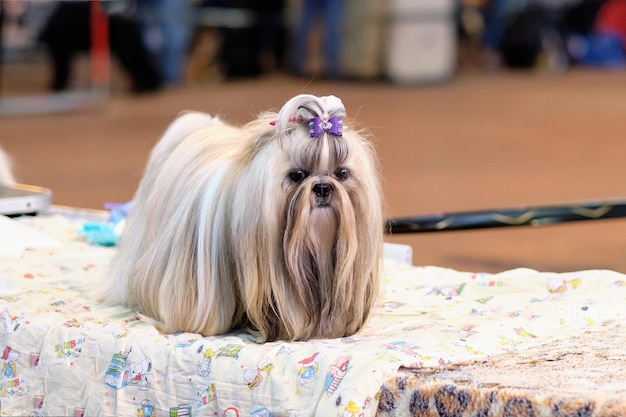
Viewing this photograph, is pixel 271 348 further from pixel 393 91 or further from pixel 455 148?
pixel 393 91

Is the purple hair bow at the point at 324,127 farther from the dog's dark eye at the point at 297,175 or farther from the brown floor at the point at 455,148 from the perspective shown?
the brown floor at the point at 455,148

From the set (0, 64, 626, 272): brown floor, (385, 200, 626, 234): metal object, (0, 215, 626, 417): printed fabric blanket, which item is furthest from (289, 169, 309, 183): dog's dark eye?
(0, 64, 626, 272): brown floor

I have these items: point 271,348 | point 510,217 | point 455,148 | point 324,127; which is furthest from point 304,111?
point 455,148

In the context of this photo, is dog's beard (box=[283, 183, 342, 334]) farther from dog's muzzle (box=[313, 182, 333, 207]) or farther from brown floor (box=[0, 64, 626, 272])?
brown floor (box=[0, 64, 626, 272])

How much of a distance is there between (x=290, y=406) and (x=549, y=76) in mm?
10769

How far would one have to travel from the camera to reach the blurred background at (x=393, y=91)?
627cm

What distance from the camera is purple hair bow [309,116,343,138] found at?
2736 millimetres

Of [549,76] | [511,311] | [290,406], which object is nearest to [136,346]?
[290,406]

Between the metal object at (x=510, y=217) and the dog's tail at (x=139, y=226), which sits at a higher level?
the dog's tail at (x=139, y=226)

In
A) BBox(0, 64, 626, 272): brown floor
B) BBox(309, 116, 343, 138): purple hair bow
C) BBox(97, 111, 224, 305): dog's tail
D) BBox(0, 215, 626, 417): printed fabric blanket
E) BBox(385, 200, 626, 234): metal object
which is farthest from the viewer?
BBox(0, 64, 626, 272): brown floor

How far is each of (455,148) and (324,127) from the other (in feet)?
17.6

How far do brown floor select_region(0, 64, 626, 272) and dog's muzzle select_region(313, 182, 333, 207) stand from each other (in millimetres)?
2060

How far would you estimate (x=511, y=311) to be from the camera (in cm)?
313

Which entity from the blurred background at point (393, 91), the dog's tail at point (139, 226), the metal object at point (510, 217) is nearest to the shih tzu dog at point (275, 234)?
the dog's tail at point (139, 226)
